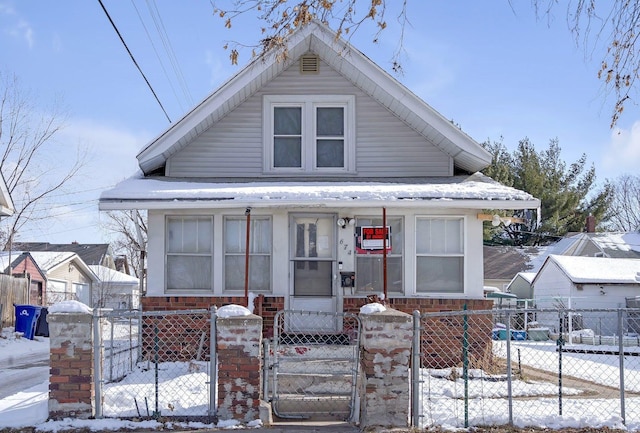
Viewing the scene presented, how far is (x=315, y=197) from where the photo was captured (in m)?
11.1

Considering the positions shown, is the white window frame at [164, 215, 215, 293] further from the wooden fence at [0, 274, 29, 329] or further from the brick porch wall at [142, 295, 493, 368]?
the wooden fence at [0, 274, 29, 329]

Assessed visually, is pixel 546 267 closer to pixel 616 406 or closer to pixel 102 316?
pixel 616 406

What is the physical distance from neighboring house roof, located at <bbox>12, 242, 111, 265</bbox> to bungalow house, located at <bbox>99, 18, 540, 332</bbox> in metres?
36.8

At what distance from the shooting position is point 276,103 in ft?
41.9

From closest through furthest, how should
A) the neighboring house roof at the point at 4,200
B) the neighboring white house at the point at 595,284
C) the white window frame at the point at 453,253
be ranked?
the white window frame at the point at 453,253, the neighboring house roof at the point at 4,200, the neighboring white house at the point at 595,284

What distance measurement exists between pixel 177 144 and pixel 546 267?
839 inches

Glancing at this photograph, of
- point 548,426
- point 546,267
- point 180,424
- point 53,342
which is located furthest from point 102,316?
point 546,267

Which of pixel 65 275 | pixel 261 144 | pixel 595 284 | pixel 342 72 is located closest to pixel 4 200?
pixel 261 144

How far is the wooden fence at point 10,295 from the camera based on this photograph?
22.1m

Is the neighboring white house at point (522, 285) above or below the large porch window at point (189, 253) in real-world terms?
below

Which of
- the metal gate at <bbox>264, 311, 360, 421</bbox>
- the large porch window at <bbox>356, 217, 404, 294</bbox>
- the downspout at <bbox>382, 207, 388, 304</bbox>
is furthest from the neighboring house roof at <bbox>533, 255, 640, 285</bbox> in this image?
the metal gate at <bbox>264, 311, 360, 421</bbox>

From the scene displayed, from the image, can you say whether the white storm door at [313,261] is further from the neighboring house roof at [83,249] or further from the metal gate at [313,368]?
the neighboring house roof at [83,249]

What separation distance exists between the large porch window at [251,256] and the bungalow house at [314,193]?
0.7 inches

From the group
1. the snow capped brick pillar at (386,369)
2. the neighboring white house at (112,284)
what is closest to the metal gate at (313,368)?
the snow capped brick pillar at (386,369)
